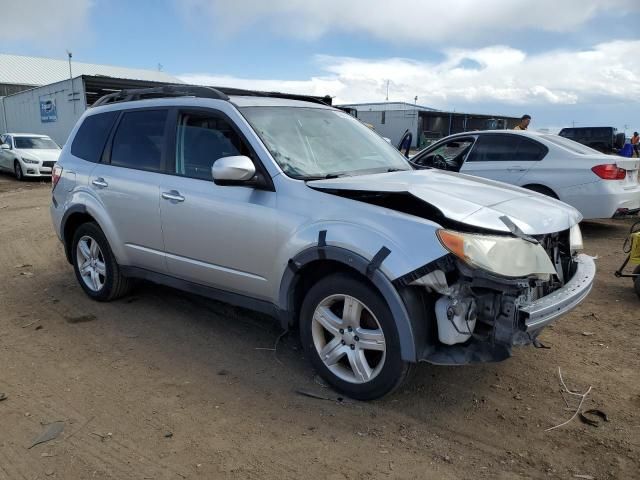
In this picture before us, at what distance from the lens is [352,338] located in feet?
10.6

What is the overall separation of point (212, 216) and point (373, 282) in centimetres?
144

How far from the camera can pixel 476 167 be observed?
8.61 metres

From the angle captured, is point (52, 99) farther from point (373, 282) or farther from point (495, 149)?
point (373, 282)

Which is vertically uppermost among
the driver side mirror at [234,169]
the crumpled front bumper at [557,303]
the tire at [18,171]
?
the driver side mirror at [234,169]

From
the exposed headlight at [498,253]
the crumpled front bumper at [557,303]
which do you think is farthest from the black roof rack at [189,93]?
the crumpled front bumper at [557,303]

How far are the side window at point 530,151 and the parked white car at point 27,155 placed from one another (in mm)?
13987

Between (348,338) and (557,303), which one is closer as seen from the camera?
(557,303)

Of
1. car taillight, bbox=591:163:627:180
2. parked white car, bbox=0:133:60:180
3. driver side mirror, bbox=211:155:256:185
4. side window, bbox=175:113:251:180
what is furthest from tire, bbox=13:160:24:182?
car taillight, bbox=591:163:627:180

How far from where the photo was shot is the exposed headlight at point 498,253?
281cm

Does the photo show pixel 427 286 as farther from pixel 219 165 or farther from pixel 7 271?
pixel 7 271

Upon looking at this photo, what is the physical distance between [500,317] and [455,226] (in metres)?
0.56

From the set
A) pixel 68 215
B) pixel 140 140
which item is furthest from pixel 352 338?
pixel 68 215

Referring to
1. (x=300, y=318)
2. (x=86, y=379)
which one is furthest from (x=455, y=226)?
(x=86, y=379)

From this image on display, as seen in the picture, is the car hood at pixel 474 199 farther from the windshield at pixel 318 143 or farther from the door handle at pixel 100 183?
the door handle at pixel 100 183
